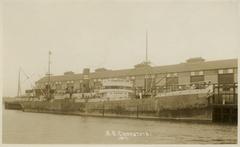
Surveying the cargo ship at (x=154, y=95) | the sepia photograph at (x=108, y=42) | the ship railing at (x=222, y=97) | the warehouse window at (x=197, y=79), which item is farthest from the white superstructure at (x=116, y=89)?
the sepia photograph at (x=108, y=42)

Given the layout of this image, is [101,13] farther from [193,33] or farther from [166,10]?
[193,33]

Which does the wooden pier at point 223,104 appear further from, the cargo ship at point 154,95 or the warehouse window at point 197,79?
the warehouse window at point 197,79

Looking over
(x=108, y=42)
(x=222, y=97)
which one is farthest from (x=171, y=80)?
(x=108, y=42)

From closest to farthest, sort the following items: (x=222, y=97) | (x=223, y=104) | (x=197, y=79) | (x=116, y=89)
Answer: (x=223, y=104)
(x=222, y=97)
(x=197, y=79)
(x=116, y=89)

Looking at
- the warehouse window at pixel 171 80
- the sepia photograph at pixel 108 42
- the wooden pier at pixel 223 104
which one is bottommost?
the wooden pier at pixel 223 104

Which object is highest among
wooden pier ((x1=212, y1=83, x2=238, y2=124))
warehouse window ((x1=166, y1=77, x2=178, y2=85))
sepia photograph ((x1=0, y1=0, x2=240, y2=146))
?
sepia photograph ((x1=0, y1=0, x2=240, y2=146))

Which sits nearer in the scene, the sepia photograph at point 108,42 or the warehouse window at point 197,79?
the sepia photograph at point 108,42

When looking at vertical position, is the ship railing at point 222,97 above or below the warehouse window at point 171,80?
below

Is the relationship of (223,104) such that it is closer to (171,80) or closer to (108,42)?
(171,80)

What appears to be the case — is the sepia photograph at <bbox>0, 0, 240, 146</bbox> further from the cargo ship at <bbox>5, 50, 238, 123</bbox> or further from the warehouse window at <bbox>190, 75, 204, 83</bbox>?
the warehouse window at <bbox>190, 75, 204, 83</bbox>

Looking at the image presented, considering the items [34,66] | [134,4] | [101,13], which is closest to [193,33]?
[134,4]

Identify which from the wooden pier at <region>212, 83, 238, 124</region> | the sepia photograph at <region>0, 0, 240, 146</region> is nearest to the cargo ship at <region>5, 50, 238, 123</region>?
the wooden pier at <region>212, 83, 238, 124</region>
